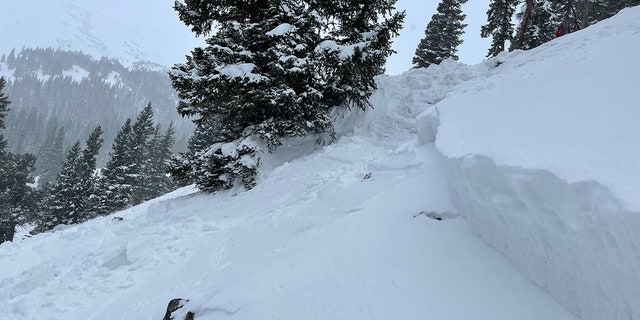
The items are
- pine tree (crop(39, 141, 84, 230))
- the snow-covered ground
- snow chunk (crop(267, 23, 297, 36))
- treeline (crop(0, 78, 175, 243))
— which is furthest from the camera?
treeline (crop(0, 78, 175, 243))

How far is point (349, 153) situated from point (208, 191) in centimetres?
406

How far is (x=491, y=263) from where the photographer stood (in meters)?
3.78

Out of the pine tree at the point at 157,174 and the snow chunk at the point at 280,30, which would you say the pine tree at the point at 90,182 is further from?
the snow chunk at the point at 280,30

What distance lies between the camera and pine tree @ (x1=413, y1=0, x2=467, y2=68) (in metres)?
27.4

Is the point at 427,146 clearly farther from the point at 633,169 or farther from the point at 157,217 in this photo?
the point at 157,217

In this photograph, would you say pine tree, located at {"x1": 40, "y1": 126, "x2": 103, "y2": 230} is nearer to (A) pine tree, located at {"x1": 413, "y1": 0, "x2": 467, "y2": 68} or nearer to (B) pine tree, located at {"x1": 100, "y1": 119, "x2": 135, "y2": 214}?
(B) pine tree, located at {"x1": 100, "y1": 119, "x2": 135, "y2": 214}

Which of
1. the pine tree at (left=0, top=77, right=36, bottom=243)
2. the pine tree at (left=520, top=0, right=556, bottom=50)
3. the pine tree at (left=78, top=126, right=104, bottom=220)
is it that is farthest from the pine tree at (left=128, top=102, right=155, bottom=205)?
the pine tree at (left=520, top=0, right=556, bottom=50)

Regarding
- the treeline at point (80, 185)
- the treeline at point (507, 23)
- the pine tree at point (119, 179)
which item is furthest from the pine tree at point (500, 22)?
the pine tree at point (119, 179)

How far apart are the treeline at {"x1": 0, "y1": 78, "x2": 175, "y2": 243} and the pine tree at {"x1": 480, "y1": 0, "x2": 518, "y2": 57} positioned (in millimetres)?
27716

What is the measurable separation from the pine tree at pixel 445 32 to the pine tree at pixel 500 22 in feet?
9.02

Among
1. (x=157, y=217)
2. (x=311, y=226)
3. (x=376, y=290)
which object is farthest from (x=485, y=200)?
(x=157, y=217)

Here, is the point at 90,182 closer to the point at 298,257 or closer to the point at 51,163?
the point at 298,257

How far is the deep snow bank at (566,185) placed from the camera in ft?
8.07

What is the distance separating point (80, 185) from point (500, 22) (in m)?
37.1
